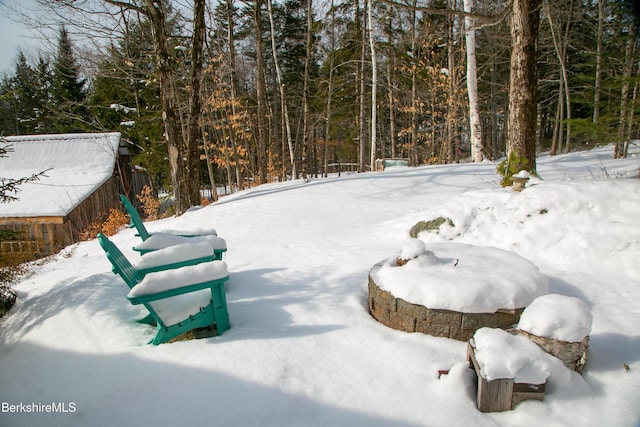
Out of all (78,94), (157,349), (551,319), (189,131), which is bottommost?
(157,349)

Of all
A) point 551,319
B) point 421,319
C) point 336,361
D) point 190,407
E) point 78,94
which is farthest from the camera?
point 78,94

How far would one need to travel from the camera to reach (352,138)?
23.1m

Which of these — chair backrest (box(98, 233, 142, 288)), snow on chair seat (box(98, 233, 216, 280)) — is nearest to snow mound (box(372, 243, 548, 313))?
snow on chair seat (box(98, 233, 216, 280))

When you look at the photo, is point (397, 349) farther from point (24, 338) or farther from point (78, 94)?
point (78, 94)

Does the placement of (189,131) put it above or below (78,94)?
below

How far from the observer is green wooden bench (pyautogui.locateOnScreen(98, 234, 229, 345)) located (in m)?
2.19

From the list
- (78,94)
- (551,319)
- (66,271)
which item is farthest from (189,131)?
(78,94)

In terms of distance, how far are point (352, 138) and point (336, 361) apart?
21.9m

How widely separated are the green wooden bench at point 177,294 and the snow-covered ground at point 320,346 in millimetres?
152

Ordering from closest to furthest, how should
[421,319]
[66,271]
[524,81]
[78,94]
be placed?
1. [421,319]
2. [66,271]
3. [524,81]
4. [78,94]

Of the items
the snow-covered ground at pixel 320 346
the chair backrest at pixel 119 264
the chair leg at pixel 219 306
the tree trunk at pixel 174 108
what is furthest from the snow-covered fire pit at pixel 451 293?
the tree trunk at pixel 174 108

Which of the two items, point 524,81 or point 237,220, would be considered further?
point 237,220

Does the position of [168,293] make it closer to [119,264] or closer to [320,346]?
[119,264]

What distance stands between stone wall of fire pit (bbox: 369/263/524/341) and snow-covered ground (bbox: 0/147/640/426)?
0.08m
